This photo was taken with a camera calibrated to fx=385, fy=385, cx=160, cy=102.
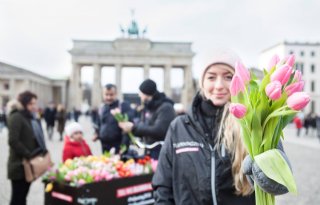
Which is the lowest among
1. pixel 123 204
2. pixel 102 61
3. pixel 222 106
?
pixel 123 204

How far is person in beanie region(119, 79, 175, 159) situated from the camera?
471cm

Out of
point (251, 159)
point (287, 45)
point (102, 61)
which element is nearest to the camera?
point (251, 159)

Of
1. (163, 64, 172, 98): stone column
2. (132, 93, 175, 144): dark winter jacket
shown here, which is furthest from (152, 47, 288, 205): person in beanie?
(163, 64, 172, 98): stone column

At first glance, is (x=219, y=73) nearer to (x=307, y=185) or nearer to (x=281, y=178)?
(x=281, y=178)

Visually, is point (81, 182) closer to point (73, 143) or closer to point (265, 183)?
point (73, 143)

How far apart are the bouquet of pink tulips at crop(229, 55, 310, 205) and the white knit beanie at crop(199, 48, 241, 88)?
0.86m

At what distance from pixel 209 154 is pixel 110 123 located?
4.04 metres

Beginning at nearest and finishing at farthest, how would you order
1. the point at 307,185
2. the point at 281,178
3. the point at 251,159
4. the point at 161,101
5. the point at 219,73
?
the point at 281,178
the point at 251,159
the point at 219,73
the point at 161,101
the point at 307,185

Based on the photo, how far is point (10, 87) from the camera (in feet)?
152

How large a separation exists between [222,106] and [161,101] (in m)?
2.92

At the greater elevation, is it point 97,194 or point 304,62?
point 304,62

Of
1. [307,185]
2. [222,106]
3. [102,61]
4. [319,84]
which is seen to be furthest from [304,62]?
[222,106]

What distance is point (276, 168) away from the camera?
0.96 meters

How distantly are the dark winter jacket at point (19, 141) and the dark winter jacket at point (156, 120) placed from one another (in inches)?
51.6
